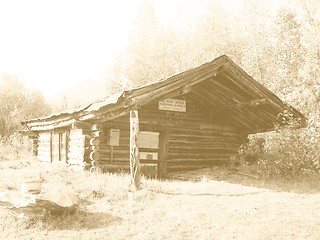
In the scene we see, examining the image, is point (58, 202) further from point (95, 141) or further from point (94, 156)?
point (95, 141)

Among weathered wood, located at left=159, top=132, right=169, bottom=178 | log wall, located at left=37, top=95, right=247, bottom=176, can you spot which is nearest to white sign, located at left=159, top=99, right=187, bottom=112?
log wall, located at left=37, top=95, right=247, bottom=176

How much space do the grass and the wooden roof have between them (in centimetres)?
242

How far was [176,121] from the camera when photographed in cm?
1526

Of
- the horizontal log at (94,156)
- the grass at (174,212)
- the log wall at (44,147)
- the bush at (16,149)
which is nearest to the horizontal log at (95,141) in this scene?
the horizontal log at (94,156)

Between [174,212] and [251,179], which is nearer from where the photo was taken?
[174,212]

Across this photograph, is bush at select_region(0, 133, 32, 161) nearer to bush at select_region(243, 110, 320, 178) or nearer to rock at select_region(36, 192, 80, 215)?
rock at select_region(36, 192, 80, 215)

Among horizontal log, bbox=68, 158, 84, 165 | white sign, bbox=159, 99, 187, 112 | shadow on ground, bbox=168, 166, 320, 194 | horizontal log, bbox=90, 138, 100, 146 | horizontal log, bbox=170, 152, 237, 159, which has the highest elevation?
white sign, bbox=159, 99, 187, 112

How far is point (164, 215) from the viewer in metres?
8.39

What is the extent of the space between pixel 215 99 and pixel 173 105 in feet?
6.04

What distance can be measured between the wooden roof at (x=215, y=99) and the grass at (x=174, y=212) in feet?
7.93

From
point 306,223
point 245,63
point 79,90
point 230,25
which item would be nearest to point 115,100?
point 306,223

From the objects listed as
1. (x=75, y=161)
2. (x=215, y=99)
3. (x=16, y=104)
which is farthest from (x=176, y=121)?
(x=16, y=104)

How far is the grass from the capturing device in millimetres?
7320

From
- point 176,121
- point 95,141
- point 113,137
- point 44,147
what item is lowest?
point 44,147
